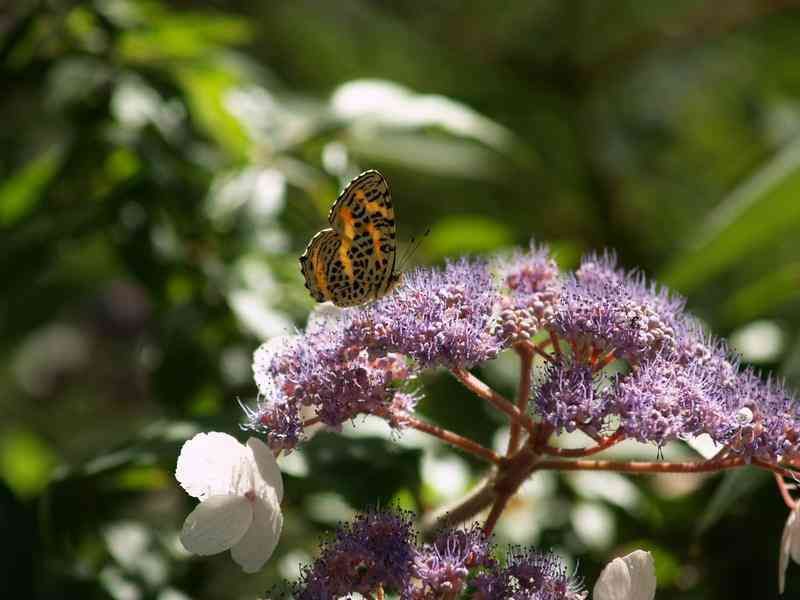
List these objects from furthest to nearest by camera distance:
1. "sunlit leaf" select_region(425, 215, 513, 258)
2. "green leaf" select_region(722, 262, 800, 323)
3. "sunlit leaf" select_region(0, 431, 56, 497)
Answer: "sunlit leaf" select_region(0, 431, 56, 497), "sunlit leaf" select_region(425, 215, 513, 258), "green leaf" select_region(722, 262, 800, 323)

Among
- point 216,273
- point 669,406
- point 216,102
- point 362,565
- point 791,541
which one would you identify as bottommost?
point 362,565

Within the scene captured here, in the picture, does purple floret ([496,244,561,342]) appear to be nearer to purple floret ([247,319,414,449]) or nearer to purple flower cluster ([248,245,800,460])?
purple flower cluster ([248,245,800,460])

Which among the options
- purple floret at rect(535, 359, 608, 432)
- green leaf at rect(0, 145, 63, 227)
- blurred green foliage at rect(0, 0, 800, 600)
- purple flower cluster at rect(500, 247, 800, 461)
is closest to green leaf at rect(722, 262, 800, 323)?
blurred green foliage at rect(0, 0, 800, 600)

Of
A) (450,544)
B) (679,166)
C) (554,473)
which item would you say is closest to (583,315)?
(450,544)

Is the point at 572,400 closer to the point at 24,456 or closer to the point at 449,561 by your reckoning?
the point at 449,561

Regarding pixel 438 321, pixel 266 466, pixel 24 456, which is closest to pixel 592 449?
pixel 438 321

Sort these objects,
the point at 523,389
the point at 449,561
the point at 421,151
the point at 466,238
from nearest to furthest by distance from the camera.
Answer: the point at 449,561, the point at 523,389, the point at 466,238, the point at 421,151

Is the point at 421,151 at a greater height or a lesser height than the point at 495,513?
greater
